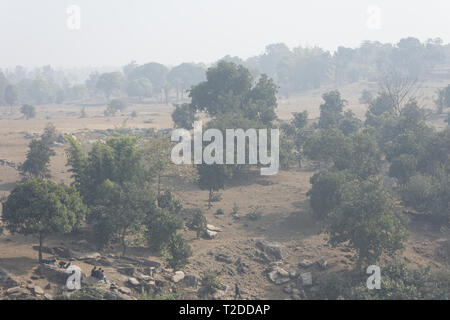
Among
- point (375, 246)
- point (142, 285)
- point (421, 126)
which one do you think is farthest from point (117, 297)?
point (421, 126)

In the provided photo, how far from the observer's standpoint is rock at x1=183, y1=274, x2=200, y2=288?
20469 millimetres

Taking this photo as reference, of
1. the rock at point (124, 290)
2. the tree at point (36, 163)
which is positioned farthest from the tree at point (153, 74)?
the rock at point (124, 290)

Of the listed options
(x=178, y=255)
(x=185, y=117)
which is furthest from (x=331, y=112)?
(x=178, y=255)

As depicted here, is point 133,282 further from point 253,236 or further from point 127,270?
point 253,236

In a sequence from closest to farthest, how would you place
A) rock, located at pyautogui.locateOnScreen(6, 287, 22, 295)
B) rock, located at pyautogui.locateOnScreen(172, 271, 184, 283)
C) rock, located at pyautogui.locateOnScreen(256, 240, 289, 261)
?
rock, located at pyautogui.locateOnScreen(6, 287, 22, 295) → rock, located at pyautogui.locateOnScreen(172, 271, 184, 283) → rock, located at pyautogui.locateOnScreen(256, 240, 289, 261)

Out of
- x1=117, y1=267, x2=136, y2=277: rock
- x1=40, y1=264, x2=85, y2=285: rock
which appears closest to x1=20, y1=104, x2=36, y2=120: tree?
x1=40, y1=264, x2=85, y2=285: rock

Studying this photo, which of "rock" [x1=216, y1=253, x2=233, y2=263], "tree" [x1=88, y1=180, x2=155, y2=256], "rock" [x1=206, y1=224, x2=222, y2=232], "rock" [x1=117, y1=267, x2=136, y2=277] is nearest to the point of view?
"rock" [x1=117, y1=267, x2=136, y2=277]

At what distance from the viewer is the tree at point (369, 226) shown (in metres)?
20.6

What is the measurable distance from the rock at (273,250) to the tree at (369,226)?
3.15 metres

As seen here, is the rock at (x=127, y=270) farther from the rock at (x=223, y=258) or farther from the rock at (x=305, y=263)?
the rock at (x=305, y=263)

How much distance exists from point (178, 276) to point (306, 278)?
635 cm

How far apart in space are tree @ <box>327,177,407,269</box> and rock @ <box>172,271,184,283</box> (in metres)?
7.81

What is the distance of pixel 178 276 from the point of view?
20.8m

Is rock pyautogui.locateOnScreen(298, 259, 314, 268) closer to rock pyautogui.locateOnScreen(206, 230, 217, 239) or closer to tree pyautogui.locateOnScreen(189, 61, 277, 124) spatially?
rock pyautogui.locateOnScreen(206, 230, 217, 239)
